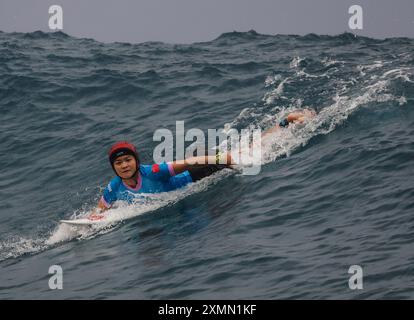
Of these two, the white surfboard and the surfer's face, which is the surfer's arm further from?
the white surfboard

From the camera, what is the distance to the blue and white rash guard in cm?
1589

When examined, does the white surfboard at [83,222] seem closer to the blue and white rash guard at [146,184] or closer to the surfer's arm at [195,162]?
the blue and white rash guard at [146,184]

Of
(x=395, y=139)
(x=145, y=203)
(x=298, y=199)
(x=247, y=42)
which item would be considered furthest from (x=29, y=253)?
(x=247, y=42)

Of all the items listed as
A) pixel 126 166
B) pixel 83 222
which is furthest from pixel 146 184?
pixel 83 222

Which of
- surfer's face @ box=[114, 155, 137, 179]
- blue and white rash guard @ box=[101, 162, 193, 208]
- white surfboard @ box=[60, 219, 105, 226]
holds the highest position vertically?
surfer's face @ box=[114, 155, 137, 179]

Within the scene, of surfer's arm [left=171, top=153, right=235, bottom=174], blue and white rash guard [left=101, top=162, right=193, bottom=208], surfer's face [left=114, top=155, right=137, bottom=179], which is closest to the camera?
surfer's face [left=114, top=155, right=137, bottom=179]

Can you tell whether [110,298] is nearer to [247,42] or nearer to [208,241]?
[208,241]

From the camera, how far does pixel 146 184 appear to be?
15938 mm

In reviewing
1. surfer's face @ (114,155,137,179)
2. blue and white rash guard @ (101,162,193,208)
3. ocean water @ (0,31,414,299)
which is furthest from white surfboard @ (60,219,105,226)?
surfer's face @ (114,155,137,179)

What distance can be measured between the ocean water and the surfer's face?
30.4 inches

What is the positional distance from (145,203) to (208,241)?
379cm

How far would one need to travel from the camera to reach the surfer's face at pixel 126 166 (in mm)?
15555

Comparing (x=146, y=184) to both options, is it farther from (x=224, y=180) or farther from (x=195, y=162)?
(x=224, y=180)

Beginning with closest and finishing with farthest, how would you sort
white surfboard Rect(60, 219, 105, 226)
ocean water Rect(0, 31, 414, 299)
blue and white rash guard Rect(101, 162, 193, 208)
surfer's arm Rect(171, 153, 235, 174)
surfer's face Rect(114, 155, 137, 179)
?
ocean water Rect(0, 31, 414, 299), white surfboard Rect(60, 219, 105, 226), surfer's face Rect(114, 155, 137, 179), surfer's arm Rect(171, 153, 235, 174), blue and white rash guard Rect(101, 162, 193, 208)
